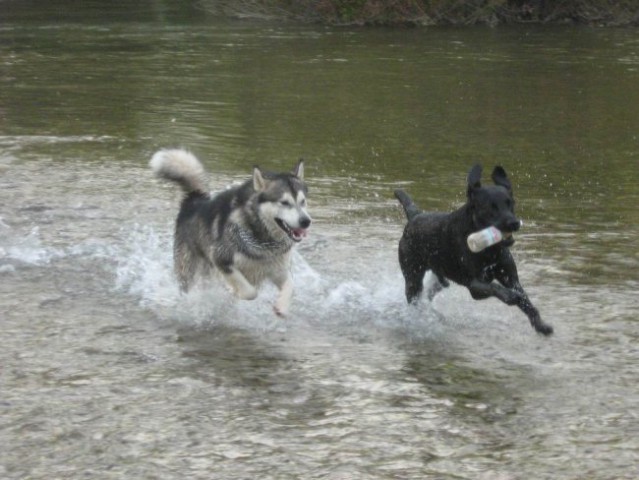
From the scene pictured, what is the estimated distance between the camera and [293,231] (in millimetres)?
7602

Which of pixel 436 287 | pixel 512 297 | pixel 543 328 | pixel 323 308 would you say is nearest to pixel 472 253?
pixel 512 297

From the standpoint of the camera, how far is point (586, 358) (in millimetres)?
6723

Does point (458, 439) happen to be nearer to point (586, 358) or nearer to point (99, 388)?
point (586, 358)

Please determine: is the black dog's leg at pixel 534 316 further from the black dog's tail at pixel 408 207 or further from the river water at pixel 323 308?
the black dog's tail at pixel 408 207

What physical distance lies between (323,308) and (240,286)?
1.96 ft

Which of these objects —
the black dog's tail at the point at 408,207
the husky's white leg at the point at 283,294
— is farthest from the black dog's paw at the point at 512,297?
the husky's white leg at the point at 283,294

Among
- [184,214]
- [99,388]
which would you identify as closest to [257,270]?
[184,214]

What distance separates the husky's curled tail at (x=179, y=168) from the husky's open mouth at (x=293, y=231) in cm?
106

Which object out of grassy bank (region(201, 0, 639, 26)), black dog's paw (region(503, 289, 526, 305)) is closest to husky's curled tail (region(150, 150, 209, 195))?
black dog's paw (region(503, 289, 526, 305))

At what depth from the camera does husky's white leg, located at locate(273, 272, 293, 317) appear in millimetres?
7633

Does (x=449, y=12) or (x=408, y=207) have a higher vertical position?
(x=408, y=207)

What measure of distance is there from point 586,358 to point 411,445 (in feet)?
5.73

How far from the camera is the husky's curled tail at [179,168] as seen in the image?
8.33 m

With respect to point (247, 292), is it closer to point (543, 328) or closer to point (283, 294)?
point (283, 294)
